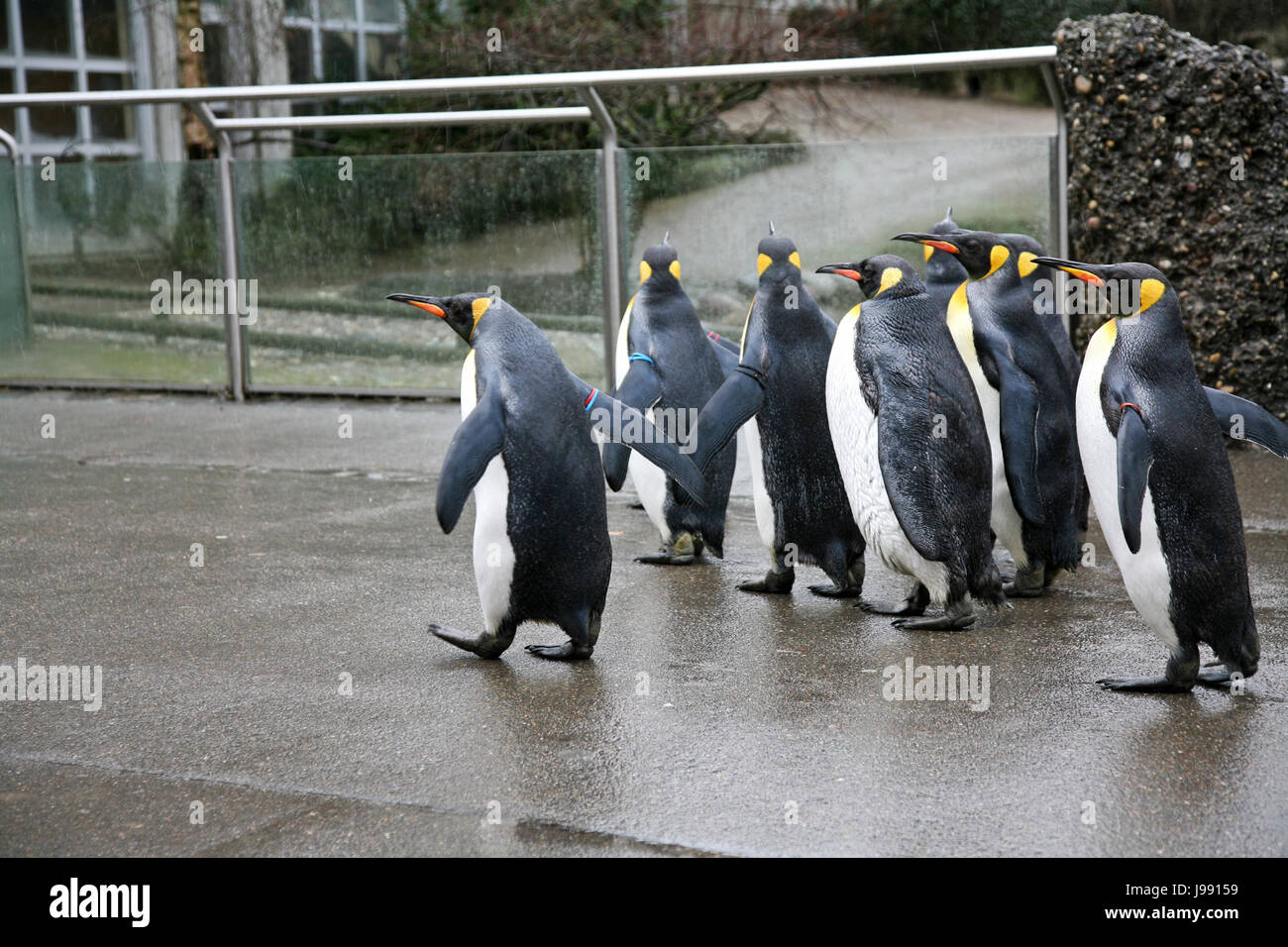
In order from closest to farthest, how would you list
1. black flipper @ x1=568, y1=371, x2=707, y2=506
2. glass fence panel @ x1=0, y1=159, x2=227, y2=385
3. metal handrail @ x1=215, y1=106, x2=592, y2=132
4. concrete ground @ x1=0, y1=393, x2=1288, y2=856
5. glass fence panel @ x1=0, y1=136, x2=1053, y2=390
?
concrete ground @ x1=0, y1=393, x2=1288, y2=856
black flipper @ x1=568, y1=371, x2=707, y2=506
glass fence panel @ x1=0, y1=136, x2=1053, y2=390
metal handrail @ x1=215, y1=106, x2=592, y2=132
glass fence panel @ x1=0, y1=159, x2=227, y2=385

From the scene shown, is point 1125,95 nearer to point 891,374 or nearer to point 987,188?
point 987,188

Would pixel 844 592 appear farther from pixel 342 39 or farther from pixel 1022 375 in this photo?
pixel 342 39

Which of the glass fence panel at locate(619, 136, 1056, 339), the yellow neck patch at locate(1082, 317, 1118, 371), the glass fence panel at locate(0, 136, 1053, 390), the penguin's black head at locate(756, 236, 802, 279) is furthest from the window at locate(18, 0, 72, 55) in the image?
the yellow neck patch at locate(1082, 317, 1118, 371)

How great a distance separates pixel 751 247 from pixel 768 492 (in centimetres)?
337

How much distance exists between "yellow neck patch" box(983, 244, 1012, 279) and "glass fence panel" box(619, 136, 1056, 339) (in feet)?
8.32

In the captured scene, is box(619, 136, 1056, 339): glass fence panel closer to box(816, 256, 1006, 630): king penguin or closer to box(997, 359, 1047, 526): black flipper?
box(997, 359, 1047, 526): black flipper

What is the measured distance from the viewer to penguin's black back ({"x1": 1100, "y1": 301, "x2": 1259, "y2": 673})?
3248 millimetres

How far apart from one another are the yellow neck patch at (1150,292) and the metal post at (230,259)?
636 cm

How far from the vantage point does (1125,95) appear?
6.30m

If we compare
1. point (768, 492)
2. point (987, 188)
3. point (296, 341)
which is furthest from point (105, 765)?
point (296, 341)

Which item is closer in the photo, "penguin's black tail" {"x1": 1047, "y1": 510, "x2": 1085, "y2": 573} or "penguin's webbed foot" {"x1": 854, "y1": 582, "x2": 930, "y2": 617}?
"penguin's webbed foot" {"x1": 854, "y1": 582, "x2": 930, "y2": 617}

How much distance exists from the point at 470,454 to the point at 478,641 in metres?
0.63

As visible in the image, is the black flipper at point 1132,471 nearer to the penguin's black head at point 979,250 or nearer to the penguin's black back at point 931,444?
the penguin's black back at point 931,444

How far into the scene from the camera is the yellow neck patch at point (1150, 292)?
11.0 ft
